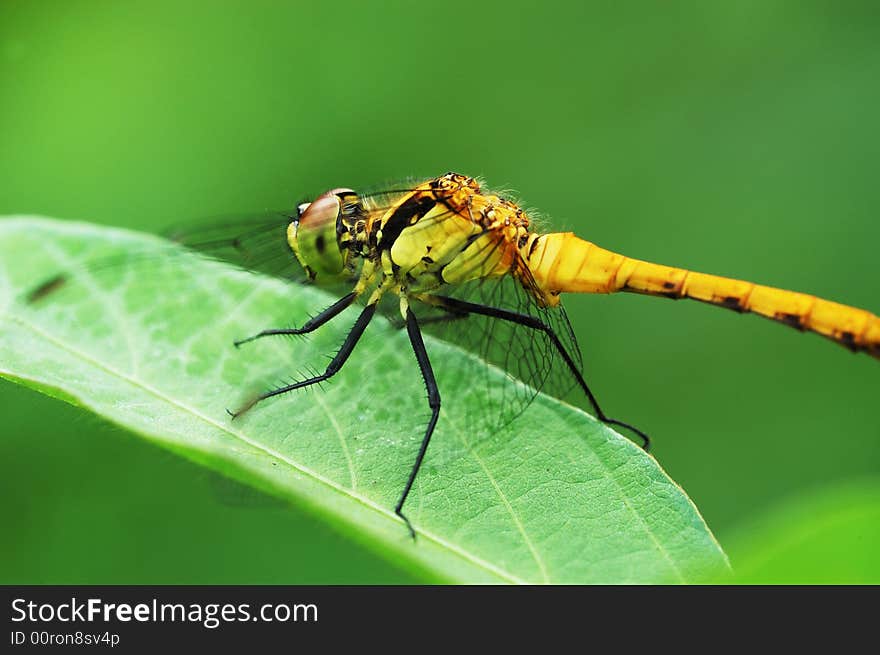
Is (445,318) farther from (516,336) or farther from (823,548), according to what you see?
(823,548)

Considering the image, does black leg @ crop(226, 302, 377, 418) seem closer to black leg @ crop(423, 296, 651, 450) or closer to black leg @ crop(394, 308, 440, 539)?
black leg @ crop(394, 308, 440, 539)

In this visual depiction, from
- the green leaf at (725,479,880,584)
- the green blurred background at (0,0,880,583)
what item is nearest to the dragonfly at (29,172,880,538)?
the green blurred background at (0,0,880,583)

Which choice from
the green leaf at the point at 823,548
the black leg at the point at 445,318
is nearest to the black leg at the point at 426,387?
the black leg at the point at 445,318

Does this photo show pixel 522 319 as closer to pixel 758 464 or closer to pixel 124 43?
pixel 758 464

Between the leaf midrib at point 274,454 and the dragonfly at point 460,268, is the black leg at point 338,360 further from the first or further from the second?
the leaf midrib at point 274,454

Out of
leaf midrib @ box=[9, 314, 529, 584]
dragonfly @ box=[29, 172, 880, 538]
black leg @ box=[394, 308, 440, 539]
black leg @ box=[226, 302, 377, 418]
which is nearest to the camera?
leaf midrib @ box=[9, 314, 529, 584]

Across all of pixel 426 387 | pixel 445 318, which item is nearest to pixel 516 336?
pixel 445 318

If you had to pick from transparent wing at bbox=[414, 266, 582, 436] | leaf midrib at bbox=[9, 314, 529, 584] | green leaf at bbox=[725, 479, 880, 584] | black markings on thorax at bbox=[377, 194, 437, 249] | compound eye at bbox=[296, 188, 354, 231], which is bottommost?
green leaf at bbox=[725, 479, 880, 584]
